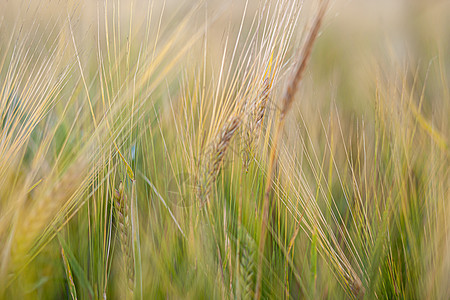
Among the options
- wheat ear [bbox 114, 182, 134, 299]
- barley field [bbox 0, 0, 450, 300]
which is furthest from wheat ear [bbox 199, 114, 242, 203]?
wheat ear [bbox 114, 182, 134, 299]

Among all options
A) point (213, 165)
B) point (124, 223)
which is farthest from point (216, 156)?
point (124, 223)

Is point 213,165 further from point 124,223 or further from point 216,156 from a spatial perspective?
point 124,223

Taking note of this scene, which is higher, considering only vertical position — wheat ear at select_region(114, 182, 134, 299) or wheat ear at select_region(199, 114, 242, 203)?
wheat ear at select_region(199, 114, 242, 203)

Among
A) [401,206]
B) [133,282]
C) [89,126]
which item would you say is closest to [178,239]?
[133,282]

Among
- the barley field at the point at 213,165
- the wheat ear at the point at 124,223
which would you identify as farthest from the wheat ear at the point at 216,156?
the wheat ear at the point at 124,223

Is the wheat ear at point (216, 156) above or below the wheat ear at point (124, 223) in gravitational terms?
above

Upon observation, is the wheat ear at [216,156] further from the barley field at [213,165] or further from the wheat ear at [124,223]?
the wheat ear at [124,223]

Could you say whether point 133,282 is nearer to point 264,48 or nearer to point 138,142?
point 138,142

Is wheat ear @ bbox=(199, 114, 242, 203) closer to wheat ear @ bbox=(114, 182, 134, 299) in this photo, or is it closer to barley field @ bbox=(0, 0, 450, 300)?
barley field @ bbox=(0, 0, 450, 300)
